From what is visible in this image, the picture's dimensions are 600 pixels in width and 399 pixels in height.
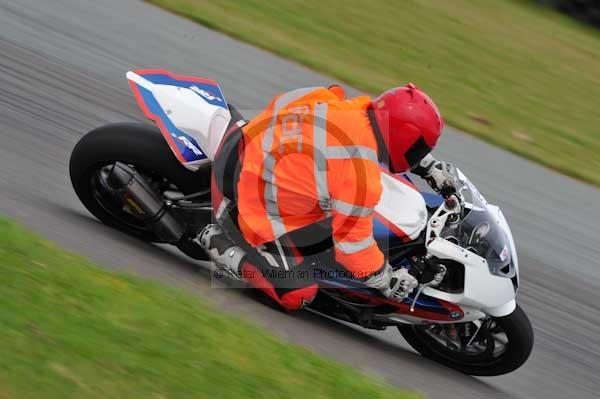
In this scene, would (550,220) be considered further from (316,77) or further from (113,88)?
(113,88)

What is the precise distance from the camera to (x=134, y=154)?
A: 5285mm

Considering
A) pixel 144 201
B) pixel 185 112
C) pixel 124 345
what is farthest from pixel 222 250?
pixel 124 345

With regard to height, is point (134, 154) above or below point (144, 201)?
above

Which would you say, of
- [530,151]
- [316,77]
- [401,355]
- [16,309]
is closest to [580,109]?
[530,151]

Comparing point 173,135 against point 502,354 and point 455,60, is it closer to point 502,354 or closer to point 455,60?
point 502,354

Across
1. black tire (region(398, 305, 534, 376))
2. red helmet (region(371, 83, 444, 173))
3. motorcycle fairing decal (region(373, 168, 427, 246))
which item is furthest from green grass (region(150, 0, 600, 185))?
red helmet (region(371, 83, 444, 173))

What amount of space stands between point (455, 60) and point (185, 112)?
25.5 feet

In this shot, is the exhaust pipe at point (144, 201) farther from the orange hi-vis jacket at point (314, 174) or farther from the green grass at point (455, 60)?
the green grass at point (455, 60)

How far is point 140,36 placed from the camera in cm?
958

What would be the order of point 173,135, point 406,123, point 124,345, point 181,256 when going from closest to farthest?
point 124,345 → point 406,123 → point 173,135 → point 181,256

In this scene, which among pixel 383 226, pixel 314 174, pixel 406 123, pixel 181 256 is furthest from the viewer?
pixel 181 256

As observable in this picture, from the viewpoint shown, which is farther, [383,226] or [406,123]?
[383,226]

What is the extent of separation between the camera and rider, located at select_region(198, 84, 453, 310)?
15.4 feet

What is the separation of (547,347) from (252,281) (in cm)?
203
